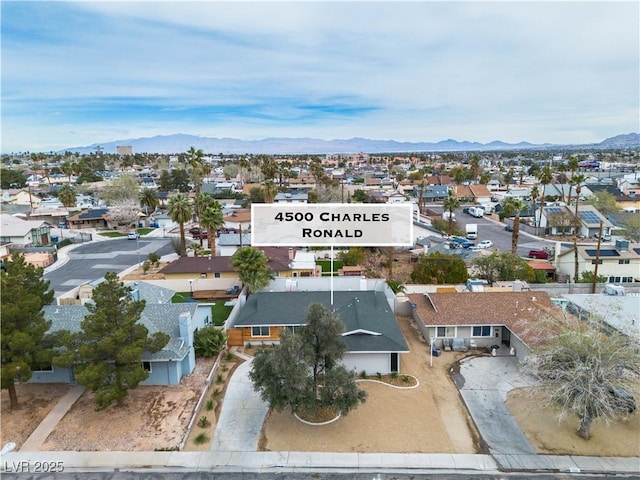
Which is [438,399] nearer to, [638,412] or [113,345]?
[638,412]

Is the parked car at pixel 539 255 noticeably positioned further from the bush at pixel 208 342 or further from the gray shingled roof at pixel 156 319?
the gray shingled roof at pixel 156 319

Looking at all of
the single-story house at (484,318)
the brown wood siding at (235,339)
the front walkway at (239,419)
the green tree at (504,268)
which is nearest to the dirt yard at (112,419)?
the front walkway at (239,419)

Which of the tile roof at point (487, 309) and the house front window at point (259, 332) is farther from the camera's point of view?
the house front window at point (259, 332)

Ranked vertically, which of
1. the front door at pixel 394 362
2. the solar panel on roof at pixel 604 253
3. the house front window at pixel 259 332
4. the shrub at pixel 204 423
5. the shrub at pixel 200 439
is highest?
the solar panel on roof at pixel 604 253

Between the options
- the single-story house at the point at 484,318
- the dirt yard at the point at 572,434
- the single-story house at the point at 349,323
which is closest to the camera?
the dirt yard at the point at 572,434

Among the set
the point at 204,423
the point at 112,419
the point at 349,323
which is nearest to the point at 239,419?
the point at 204,423

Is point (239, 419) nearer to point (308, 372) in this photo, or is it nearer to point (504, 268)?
point (308, 372)
